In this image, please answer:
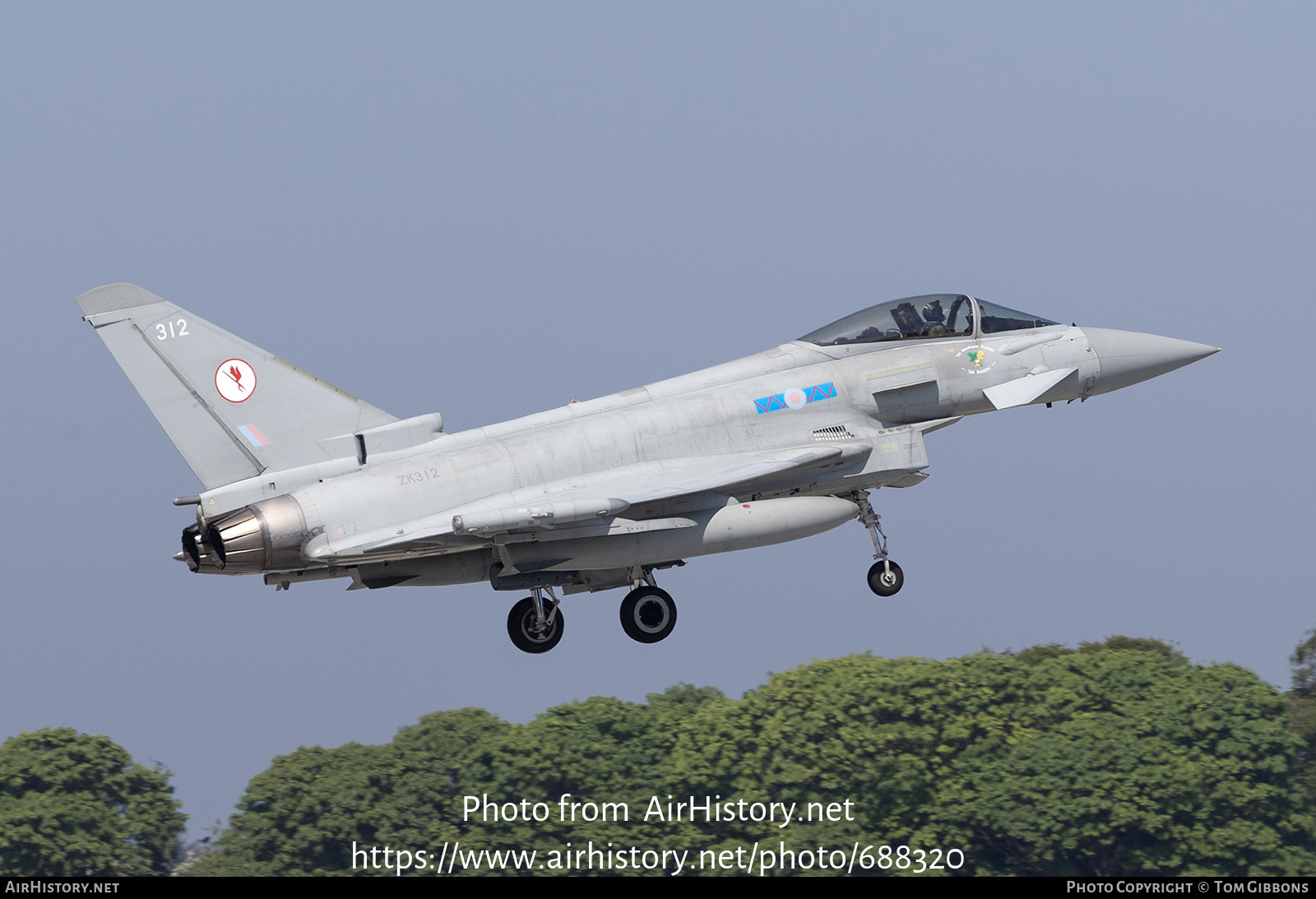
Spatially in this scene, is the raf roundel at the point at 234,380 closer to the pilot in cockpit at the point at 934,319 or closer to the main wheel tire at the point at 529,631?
the main wheel tire at the point at 529,631

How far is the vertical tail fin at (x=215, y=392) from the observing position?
2028 centimetres

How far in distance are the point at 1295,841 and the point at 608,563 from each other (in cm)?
4508

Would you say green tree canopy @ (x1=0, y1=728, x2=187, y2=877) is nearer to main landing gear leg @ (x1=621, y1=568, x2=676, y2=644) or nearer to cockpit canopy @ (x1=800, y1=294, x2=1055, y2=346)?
main landing gear leg @ (x1=621, y1=568, x2=676, y2=644)

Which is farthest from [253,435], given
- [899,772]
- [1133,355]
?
[899,772]

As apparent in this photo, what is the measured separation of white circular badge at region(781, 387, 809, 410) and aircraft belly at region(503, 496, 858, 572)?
1.69 metres

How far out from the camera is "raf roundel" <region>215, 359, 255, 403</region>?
20.5m

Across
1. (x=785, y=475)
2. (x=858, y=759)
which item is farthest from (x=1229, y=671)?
(x=785, y=475)

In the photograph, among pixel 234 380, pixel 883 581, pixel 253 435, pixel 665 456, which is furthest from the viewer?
pixel 883 581

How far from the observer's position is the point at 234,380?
20.6m

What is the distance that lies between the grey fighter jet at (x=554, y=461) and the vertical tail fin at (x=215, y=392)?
0.08ft

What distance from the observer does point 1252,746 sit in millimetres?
58438

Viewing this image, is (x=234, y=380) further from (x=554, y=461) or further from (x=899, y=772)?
(x=899, y=772)

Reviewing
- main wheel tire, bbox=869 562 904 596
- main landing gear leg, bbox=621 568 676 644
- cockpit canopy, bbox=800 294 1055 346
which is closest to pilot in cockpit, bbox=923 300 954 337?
cockpit canopy, bbox=800 294 1055 346

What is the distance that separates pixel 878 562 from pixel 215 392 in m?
9.11
